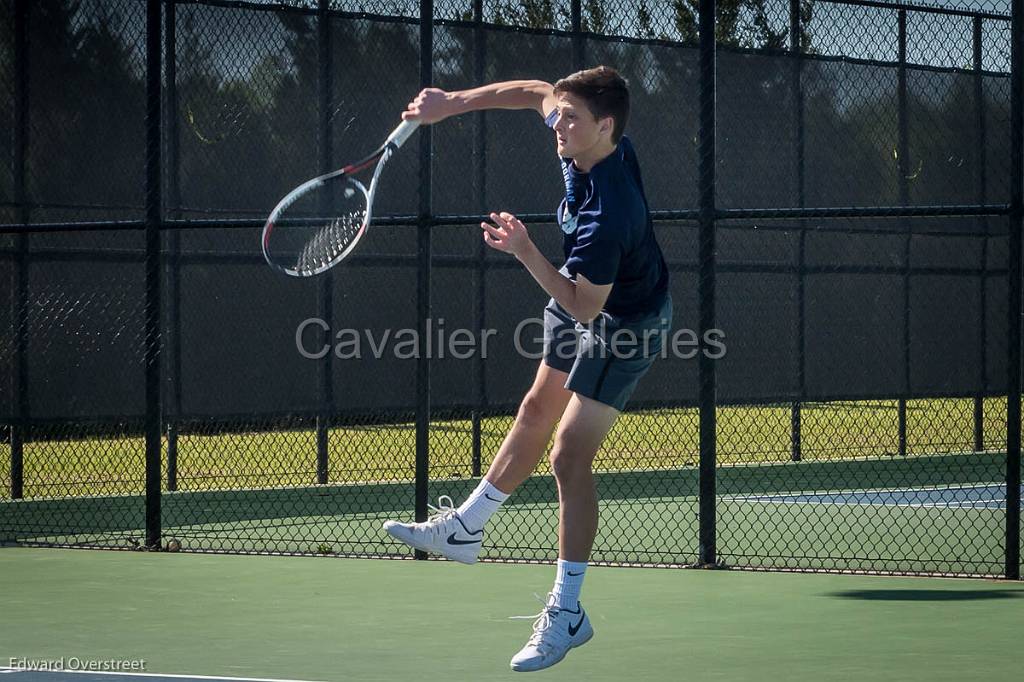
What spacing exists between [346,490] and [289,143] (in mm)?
2406

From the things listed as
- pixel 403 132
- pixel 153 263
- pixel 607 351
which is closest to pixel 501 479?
pixel 607 351

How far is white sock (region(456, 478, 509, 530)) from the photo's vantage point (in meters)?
5.56

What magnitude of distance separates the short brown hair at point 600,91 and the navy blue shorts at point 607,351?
573mm

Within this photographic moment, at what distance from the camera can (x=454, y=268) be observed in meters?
12.3

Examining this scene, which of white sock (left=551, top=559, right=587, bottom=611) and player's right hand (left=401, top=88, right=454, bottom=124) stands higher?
player's right hand (left=401, top=88, right=454, bottom=124)

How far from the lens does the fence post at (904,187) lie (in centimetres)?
1343

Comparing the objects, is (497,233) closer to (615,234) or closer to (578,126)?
(615,234)

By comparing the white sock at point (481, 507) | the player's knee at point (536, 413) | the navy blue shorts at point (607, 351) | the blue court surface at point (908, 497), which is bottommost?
the blue court surface at point (908, 497)

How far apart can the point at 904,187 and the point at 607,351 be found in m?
8.85

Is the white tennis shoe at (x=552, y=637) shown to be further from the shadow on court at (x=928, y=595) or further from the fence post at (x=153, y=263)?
the fence post at (x=153, y=263)

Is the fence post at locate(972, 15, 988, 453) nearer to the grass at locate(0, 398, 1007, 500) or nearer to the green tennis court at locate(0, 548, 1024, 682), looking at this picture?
the grass at locate(0, 398, 1007, 500)

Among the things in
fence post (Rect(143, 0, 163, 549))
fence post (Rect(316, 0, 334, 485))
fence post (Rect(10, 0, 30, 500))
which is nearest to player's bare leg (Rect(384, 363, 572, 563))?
fence post (Rect(143, 0, 163, 549))

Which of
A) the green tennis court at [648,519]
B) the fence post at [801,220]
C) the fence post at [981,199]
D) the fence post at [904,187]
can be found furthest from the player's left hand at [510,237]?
the fence post at [981,199]

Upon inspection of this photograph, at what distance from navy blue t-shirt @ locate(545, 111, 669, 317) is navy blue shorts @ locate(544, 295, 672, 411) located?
0.16ft
